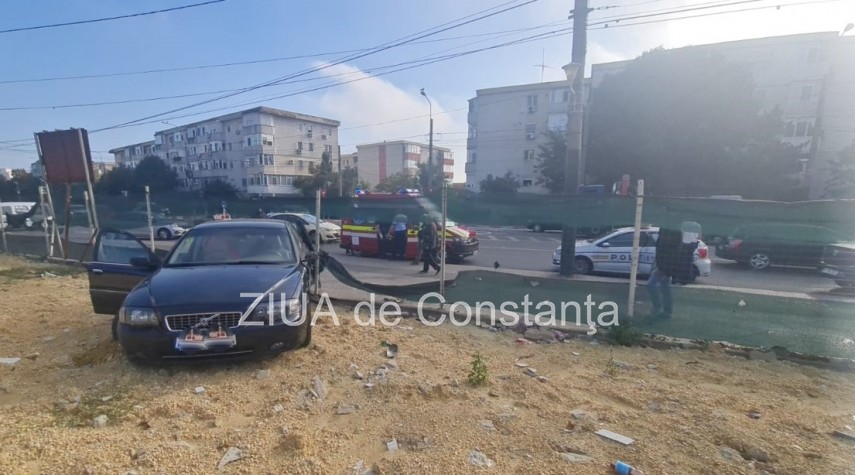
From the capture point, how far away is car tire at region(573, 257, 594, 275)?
10172 mm

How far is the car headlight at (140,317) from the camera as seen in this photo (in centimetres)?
325

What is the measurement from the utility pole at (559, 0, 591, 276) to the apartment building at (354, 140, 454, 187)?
6335 centimetres

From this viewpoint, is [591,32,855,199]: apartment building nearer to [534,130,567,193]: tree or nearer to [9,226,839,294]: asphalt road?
[534,130,567,193]: tree

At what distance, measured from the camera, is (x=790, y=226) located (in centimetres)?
485

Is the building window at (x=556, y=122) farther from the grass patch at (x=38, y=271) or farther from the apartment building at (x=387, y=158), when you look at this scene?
the apartment building at (x=387, y=158)

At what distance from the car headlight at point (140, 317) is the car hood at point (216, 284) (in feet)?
0.31

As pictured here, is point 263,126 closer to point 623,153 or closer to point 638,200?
point 623,153

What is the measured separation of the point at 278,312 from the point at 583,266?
890 cm

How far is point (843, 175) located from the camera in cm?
2750

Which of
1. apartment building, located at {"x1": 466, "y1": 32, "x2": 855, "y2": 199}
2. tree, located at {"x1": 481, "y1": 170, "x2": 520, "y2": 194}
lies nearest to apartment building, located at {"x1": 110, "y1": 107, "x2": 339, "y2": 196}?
tree, located at {"x1": 481, "y1": 170, "x2": 520, "y2": 194}

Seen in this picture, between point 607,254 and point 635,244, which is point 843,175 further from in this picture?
point 635,244

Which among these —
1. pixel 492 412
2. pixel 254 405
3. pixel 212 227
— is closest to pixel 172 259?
pixel 212 227

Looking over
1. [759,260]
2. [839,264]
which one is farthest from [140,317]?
[759,260]

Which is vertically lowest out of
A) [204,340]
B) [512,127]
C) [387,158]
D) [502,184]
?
[204,340]
